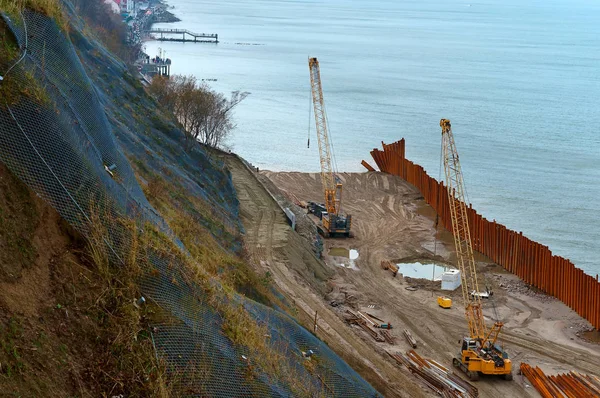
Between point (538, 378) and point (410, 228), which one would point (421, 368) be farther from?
point (410, 228)

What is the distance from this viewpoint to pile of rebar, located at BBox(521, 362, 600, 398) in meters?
31.5

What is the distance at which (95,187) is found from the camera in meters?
16.2

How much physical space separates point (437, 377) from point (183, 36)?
510 feet

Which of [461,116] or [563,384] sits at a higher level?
[461,116]

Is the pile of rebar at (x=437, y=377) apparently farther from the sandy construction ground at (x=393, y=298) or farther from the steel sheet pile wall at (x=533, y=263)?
the steel sheet pile wall at (x=533, y=263)

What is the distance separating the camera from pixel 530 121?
3853 inches

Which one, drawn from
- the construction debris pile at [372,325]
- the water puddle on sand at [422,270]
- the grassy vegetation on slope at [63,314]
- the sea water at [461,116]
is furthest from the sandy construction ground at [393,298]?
the grassy vegetation on slope at [63,314]

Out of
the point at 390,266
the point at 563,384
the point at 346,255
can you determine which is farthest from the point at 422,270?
the point at 563,384

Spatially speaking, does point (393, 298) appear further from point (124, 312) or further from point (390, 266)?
point (124, 312)

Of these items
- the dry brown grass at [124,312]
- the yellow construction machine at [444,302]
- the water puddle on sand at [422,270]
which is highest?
the dry brown grass at [124,312]

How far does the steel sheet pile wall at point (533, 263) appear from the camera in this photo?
41.2 m

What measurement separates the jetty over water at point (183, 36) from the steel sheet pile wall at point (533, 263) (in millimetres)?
126070

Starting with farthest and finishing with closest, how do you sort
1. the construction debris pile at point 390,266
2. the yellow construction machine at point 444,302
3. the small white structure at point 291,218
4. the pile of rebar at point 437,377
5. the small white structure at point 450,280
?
the small white structure at point 291,218
the construction debris pile at point 390,266
the small white structure at point 450,280
the yellow construction machine at point 444,302
the pile of rebar at point 437,377

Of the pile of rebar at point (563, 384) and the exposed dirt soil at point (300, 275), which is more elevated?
the exposed dirt soil at point (300, 275)
